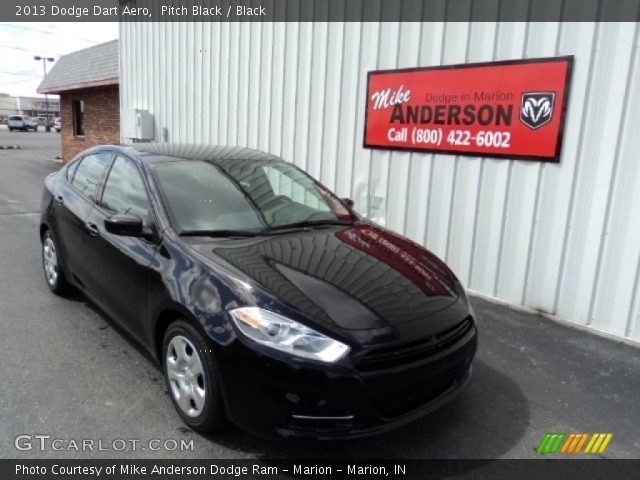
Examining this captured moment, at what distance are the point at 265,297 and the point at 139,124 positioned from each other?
899 centimetres

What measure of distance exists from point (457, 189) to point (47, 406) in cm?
424

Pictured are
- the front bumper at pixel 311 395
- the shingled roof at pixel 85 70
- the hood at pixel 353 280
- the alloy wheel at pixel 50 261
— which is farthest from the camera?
the shingled roof at pixel 85 70

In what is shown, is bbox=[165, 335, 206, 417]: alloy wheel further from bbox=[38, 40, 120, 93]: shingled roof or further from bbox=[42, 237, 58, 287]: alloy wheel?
bbox=[38, 40, 120, 93]: shingled roof

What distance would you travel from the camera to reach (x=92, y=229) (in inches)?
149

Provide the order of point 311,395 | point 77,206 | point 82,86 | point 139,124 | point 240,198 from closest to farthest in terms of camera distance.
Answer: point 311,395, point 240,198, point 77,206, point 139,124, point 82,86

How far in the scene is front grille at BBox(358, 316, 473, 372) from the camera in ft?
7.72

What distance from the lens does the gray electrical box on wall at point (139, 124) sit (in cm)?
1034

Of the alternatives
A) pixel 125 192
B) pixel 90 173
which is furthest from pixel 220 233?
pixel 90 173

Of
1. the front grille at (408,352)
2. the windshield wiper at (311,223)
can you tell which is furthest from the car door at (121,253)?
the front grille at (408,352)

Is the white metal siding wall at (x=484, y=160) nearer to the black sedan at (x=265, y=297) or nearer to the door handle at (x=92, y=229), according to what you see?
the black sedan at (x=265, y=297)

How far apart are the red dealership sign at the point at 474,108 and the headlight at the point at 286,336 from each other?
3.37 metres

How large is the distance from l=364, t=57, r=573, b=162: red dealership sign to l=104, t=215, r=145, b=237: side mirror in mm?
3521

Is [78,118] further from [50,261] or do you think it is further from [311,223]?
[311,223]

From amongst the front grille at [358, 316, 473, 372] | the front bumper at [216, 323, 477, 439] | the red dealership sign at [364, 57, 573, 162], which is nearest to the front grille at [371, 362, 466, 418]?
the front bumper at [216, 323, 477, 439]
